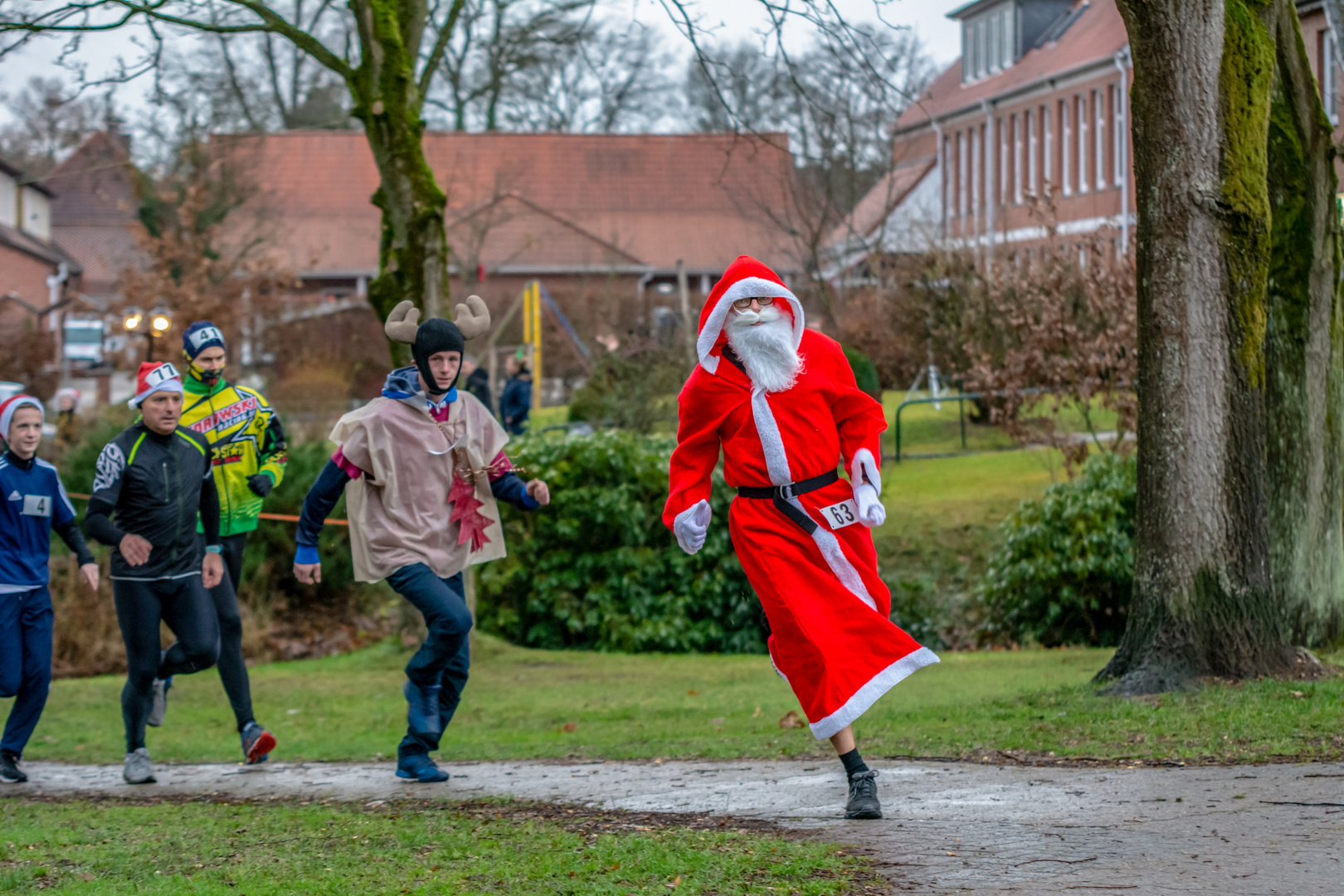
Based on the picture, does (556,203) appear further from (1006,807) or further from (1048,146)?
(1006,807)

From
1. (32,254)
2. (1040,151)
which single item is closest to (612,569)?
(1040,151)

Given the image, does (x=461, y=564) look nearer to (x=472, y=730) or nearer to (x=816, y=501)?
(x=816, y=501)

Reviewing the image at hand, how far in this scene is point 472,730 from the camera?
934 cm

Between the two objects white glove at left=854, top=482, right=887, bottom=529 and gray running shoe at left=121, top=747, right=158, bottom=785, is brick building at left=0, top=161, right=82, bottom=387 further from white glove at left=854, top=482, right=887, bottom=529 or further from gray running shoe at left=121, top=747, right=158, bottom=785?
white glove at left=854, top=482, right=887, bottom=529

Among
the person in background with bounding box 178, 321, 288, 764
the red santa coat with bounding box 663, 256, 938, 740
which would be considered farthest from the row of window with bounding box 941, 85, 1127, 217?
the red santa coat with bounding box 663, 256, 938, 740

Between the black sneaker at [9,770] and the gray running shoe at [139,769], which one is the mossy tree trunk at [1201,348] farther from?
the black sneaker at [9,770]

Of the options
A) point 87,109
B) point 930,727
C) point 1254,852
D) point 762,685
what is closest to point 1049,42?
point 87,109

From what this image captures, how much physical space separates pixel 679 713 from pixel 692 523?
397 centimetres

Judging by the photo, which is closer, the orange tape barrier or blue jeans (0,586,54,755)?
blue jeans (0,586,54,755)

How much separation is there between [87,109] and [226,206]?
6.66m

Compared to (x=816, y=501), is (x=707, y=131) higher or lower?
higher

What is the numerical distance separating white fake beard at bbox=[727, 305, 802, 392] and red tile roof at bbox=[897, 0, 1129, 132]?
27.9 meters

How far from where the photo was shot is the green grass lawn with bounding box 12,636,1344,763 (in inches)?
265

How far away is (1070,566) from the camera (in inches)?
486
